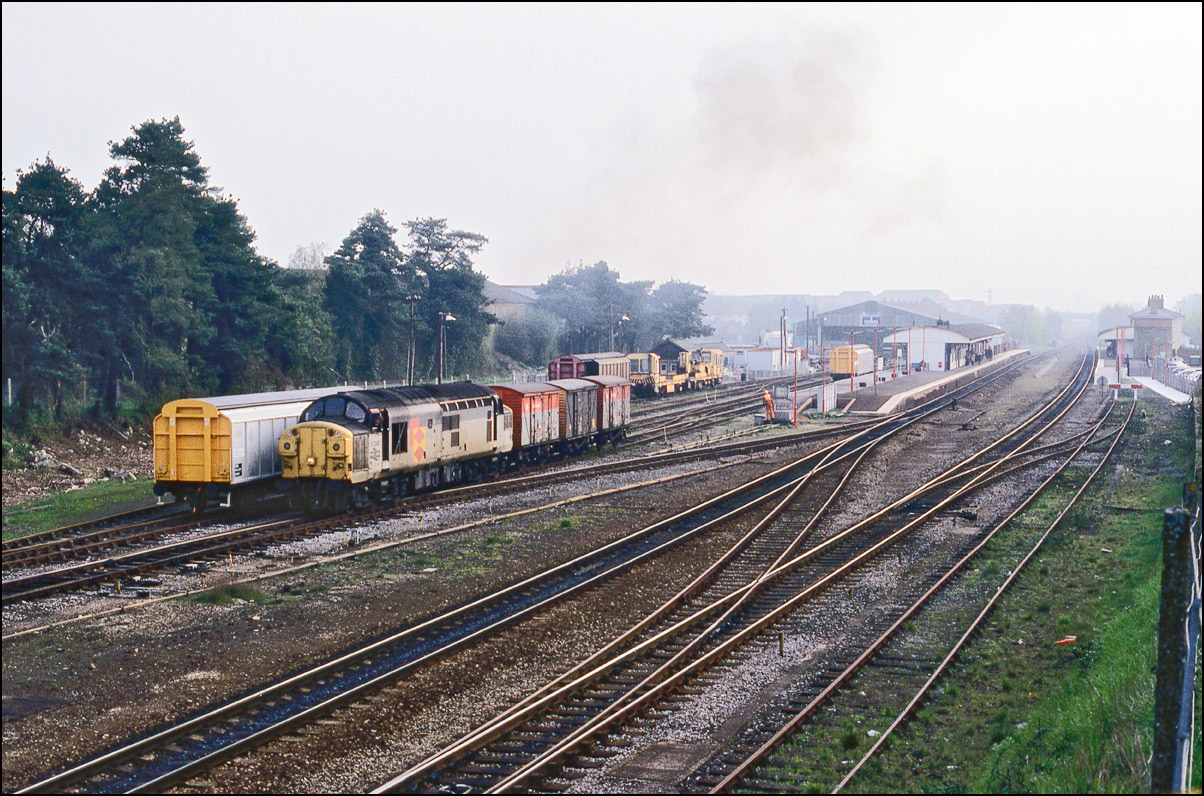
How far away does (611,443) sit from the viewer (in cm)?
3947

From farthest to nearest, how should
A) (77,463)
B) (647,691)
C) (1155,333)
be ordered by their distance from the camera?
(1155,333) < (77,463) < (647,691)

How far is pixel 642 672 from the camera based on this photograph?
12.9 metres

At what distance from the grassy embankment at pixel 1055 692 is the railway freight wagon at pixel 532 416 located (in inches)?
627

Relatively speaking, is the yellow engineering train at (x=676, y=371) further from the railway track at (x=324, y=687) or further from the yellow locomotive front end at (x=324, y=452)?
the railway track at (x=324, y=687)

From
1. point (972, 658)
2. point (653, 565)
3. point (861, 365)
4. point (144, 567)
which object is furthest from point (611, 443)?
point (861, 365)

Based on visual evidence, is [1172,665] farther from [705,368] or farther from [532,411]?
[705,368]

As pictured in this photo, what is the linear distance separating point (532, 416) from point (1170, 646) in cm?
2569

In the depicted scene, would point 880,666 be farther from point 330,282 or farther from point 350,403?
point 330,282

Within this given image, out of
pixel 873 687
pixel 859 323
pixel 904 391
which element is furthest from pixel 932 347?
pixel 873 687

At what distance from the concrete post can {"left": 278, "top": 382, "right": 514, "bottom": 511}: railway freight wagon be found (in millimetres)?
18122

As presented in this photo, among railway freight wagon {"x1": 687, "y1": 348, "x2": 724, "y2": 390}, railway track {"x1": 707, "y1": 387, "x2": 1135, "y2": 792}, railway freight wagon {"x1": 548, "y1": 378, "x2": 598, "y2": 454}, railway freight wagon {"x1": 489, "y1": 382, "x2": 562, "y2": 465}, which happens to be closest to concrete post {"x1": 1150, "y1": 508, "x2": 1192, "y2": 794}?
railway track {"x1": 707, "y1": 387, "x2": 1135, "y2": 792}

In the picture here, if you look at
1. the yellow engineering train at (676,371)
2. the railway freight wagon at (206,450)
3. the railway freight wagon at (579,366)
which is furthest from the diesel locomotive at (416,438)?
the yellow engineering train at (676,371)

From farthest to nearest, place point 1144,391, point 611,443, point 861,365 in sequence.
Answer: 1. point 861,365
2. point 1144,391
3. point 611,443

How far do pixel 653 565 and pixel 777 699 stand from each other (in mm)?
6843
